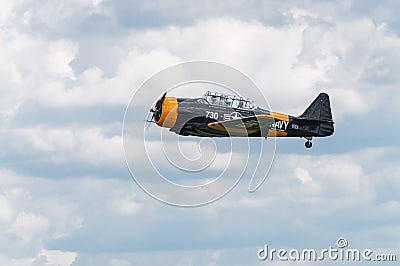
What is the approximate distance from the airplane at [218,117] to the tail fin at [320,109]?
12.6ft

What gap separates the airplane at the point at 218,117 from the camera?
7419 centimetres

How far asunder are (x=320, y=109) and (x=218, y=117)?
1048 centimetres

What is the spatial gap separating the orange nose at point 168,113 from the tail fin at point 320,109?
498 inches

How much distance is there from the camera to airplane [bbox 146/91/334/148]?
74188 millimetres

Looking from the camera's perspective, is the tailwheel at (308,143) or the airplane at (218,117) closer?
the airplane at (218,117)

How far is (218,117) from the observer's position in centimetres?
7606

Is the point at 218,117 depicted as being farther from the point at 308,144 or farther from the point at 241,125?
the point at 308,144

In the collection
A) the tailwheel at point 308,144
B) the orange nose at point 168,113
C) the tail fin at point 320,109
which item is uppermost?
the tail fin at point 320,109

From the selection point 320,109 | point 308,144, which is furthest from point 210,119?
point 320,109

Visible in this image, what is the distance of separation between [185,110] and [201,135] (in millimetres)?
2156

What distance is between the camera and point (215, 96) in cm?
7581

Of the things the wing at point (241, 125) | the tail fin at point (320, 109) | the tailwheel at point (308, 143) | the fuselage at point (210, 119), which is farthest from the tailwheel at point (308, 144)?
the wing at point (241, 125)

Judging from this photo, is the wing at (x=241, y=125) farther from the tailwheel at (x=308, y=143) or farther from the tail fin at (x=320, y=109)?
the tail fin at (x=320, y=109)

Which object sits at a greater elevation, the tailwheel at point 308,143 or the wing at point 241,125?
the tailwheel at point 308,143
